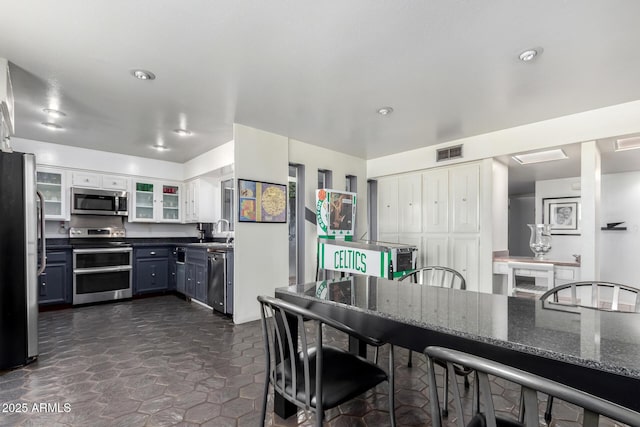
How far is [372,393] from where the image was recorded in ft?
7.42

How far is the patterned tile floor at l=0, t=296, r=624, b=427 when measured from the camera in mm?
1960

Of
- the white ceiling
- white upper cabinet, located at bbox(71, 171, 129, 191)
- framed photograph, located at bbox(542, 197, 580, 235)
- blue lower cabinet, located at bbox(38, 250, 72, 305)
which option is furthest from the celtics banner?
framed photograph, located at bbox(542, 197, 580, 235)

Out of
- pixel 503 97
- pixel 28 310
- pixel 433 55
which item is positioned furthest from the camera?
pixel 503 97

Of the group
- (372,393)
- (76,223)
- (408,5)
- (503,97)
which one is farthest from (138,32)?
(76,223)

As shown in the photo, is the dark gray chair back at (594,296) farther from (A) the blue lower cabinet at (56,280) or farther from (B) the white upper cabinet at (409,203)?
(A) the blue lower cabinet at (56,280)

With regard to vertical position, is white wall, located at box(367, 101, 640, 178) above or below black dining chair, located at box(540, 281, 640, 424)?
above

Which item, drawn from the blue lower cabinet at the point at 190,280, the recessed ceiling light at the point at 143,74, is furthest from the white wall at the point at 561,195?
the recessed ceiling light at the point at 143,74

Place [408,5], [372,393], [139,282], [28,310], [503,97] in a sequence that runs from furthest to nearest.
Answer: [139,282]
[503,97]
[28,310]
[372,393]
[408,5]

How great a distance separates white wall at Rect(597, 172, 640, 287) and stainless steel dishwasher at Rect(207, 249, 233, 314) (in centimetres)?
670

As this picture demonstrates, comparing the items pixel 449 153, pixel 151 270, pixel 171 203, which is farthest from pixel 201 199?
pixel 449 153

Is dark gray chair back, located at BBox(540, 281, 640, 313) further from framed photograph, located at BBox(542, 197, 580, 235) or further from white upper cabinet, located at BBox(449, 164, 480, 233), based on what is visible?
framed photograph, located at BBox(542, 197, 580, 235)

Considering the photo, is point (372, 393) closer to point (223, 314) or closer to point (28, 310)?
point (223, 314)

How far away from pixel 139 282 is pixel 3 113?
3452 mm

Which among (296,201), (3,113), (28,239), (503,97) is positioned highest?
(503,97)
